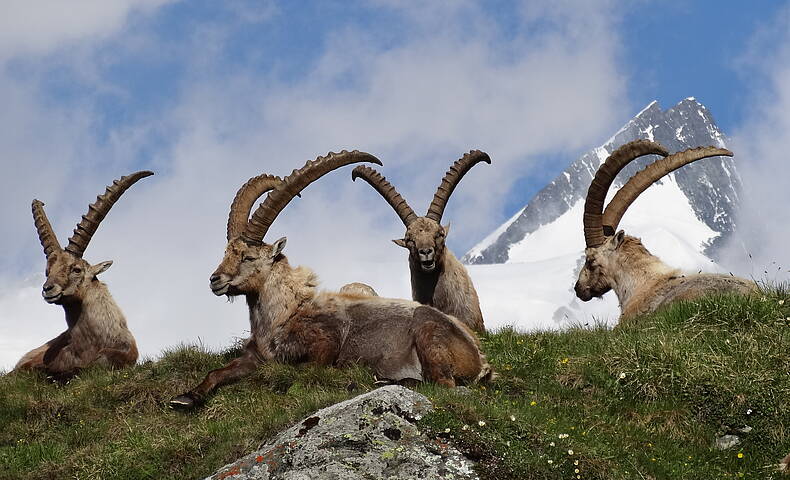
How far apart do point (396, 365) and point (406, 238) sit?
16.1ft

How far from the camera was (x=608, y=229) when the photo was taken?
1589 cm

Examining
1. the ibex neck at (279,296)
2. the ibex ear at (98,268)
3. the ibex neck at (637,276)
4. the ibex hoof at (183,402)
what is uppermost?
the ibex ear at (98,268)

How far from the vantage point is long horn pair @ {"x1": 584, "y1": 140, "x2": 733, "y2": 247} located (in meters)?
14.5

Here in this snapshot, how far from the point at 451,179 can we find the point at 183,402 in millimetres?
7079

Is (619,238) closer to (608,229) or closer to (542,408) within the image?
(608,229)

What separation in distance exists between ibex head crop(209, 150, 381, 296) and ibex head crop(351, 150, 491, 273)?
2484 millimetres

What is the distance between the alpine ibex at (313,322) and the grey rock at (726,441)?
2.54m

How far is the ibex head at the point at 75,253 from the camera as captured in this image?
14.7m

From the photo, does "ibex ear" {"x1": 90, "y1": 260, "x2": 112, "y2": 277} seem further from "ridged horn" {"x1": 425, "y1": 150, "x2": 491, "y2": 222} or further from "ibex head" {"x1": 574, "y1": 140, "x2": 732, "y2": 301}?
"ibex head" {"x1": 574, "y1": 140, "x2": 732, "y2": 301}

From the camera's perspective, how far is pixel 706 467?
861 cm

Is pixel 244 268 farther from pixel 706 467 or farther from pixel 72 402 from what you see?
pixel 706 467

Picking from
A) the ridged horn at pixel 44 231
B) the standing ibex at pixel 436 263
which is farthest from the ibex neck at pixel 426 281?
the ridged horn at pixel 44 231

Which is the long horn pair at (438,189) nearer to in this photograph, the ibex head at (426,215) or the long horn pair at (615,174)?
the ibex head at (426,215)

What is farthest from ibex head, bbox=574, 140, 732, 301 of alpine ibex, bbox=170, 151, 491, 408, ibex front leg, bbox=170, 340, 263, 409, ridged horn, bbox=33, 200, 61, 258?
ridged horn, bbox=33, 200, 61, 258
